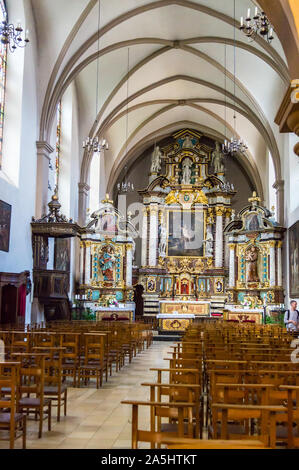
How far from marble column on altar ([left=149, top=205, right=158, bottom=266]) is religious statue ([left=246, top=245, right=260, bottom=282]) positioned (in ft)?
17.6

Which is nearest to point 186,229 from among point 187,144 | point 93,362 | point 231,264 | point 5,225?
point 231,264

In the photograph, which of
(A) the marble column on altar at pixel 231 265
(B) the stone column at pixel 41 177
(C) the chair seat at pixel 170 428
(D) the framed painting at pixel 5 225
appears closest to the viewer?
(C) the chair seat at pixel 170 428

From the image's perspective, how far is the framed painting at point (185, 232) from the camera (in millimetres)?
29750

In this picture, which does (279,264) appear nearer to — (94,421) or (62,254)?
(62,254)

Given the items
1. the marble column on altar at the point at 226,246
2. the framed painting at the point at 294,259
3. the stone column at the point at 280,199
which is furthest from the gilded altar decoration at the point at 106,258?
the framed painting at the point at 294,259

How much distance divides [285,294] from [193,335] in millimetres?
13475

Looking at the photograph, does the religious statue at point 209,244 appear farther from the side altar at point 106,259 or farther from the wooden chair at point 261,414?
the wooden chair at point 261,414

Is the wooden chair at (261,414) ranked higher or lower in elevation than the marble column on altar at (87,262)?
lower

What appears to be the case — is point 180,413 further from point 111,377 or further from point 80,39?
point 80,39

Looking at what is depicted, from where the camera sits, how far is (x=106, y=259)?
2666 centimetres

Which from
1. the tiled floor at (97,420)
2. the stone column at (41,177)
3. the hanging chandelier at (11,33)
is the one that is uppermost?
the hanging chandelier at (11,33)

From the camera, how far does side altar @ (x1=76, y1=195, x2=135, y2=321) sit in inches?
1030

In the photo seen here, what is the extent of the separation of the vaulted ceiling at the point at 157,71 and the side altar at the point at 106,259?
2.47m

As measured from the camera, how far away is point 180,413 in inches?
146
